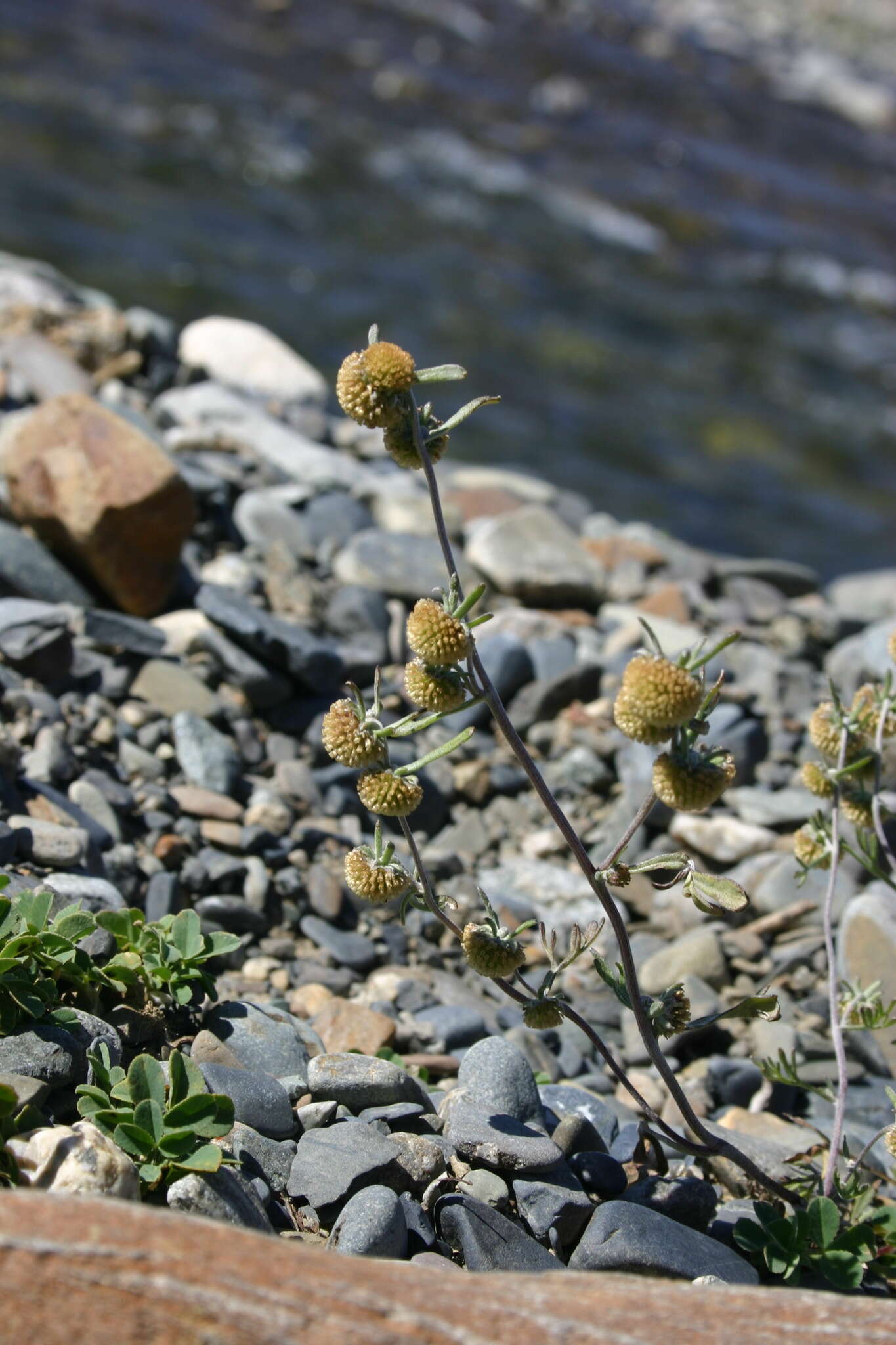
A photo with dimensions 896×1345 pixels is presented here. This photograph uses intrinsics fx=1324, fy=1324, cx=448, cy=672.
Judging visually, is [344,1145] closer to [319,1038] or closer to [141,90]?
[319,1038]

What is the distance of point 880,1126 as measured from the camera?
313cm

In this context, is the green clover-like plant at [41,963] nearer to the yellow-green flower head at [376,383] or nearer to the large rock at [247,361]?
the yellow-green flower head at [376,383]

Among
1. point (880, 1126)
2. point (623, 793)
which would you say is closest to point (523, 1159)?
point (880, 1126)

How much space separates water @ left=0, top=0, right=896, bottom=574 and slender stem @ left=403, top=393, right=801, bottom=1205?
6.04 metres

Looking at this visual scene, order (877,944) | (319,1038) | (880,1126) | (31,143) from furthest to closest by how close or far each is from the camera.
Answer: (31,143)
(877,944)
(880,1126)
(319,1038)

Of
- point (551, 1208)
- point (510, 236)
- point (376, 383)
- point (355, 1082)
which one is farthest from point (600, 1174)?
point (510, 236)

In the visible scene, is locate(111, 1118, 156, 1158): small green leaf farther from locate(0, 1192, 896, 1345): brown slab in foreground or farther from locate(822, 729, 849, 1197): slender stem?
locate(822, 729, 849, 1197): slender stem

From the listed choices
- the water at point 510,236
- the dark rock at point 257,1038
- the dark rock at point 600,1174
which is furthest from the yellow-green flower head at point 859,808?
the water at point 510,236

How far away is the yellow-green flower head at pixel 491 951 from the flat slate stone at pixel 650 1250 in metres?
0.47

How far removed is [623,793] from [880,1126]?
1.25 metres

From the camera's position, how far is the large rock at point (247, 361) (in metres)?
6.61

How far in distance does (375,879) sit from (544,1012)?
1.16 ft

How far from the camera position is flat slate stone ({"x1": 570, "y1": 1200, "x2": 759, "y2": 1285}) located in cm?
211

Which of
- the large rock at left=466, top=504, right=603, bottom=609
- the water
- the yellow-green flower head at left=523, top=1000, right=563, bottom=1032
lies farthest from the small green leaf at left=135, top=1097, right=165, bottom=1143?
the water
